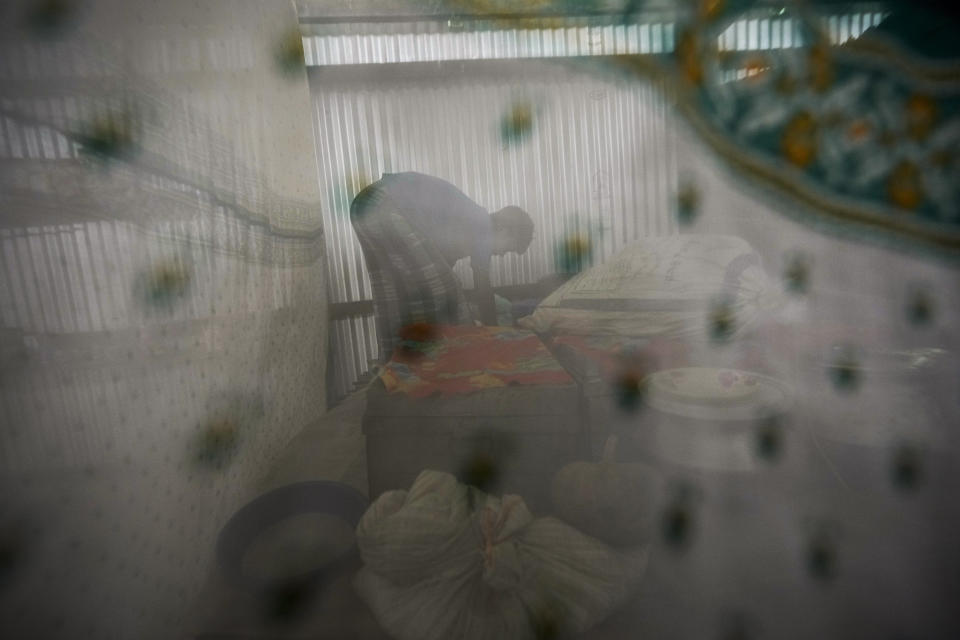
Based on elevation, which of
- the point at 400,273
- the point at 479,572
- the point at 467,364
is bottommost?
the point at 479,572

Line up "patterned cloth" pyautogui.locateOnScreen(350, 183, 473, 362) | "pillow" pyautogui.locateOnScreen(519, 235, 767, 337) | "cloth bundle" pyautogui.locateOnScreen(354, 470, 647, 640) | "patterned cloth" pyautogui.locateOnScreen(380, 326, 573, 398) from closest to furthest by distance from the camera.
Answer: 1. "cloth bundle" pyautogui.locateOnScreen(354, 470, 647, 640)
2. "patterned cloth" pyautogui.locateOnScreen(380, 326, 573, 398)
3. "pillow" pyautogui.locateOnScreen(519, 235, 767, 337)
4. "patterned cloth" pyautogui.locateOnScreen(350, 183, 473, 362)

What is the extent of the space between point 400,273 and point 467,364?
0.48 m

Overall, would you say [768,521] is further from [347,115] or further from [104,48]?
[347,115]

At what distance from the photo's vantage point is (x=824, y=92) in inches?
21.5

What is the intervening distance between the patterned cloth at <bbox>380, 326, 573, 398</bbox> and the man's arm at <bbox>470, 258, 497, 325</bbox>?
293 mm

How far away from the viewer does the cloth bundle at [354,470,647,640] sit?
0.44 meters

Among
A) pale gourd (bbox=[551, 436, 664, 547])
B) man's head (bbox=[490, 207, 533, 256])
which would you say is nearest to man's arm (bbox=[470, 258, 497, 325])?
man's head (bbox=[490, 207, 533, 256])

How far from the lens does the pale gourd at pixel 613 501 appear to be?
1.61 feet

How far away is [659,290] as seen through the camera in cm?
105

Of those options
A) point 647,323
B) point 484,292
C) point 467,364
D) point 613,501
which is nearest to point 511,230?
point 484,292

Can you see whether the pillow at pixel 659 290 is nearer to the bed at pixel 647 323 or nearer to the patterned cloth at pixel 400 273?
the bed at pixel 647 323

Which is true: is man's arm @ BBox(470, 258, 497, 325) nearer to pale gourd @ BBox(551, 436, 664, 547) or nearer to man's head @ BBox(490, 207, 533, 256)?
man's head @ BBox(490, 207, 533, 256)

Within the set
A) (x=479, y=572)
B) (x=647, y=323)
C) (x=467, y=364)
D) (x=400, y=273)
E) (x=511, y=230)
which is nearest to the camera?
(x=479, y=572)

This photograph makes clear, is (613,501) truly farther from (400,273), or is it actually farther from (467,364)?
(400,273)
